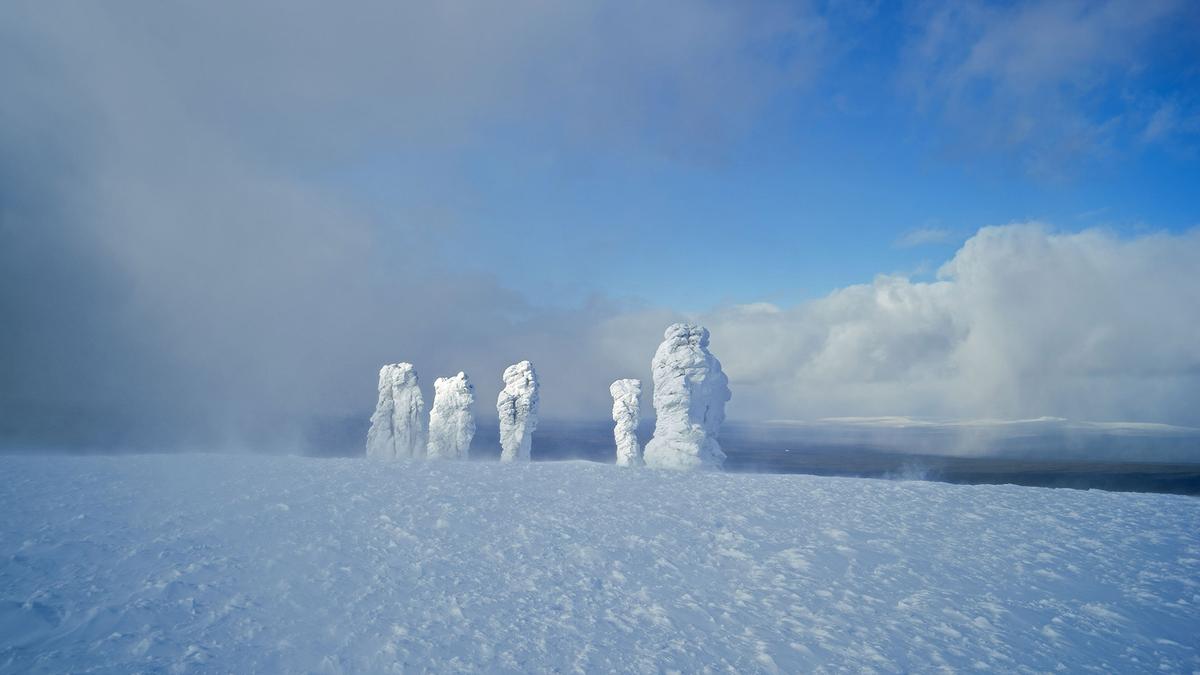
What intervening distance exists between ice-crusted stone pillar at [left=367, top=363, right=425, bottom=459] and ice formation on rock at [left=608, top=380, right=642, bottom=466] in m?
20.1

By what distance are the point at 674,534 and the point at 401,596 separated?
27.3 feet

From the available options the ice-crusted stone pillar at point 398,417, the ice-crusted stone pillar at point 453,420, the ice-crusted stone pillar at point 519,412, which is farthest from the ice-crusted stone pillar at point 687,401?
the ice-crusted stone pillar at point 398,417

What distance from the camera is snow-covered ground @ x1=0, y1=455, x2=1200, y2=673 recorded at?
32.7 ft

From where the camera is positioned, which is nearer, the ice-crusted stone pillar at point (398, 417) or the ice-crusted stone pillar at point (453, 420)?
the ice-crusted stone pillar at point (453, 420)

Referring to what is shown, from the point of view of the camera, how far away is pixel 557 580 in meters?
13.4

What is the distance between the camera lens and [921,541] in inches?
673

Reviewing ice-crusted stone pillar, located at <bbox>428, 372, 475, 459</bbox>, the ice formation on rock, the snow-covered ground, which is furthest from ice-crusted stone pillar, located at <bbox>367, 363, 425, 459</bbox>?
the snow-covered ground

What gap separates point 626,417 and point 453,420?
52.1 feet

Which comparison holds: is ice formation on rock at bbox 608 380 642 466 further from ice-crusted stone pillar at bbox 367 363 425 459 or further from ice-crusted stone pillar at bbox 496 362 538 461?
ice-crusted stone pillar at bbox 367 363 425 459

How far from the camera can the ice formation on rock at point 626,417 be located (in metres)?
40.0

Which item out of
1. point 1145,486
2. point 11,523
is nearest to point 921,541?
point 11,523

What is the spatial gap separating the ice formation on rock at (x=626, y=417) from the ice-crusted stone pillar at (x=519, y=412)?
6.52 metres

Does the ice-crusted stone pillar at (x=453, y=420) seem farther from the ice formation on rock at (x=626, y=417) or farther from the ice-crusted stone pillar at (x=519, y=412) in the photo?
the ice formation on rock at (x=626, y=417)

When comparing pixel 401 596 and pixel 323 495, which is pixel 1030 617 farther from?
pixel 323 495
